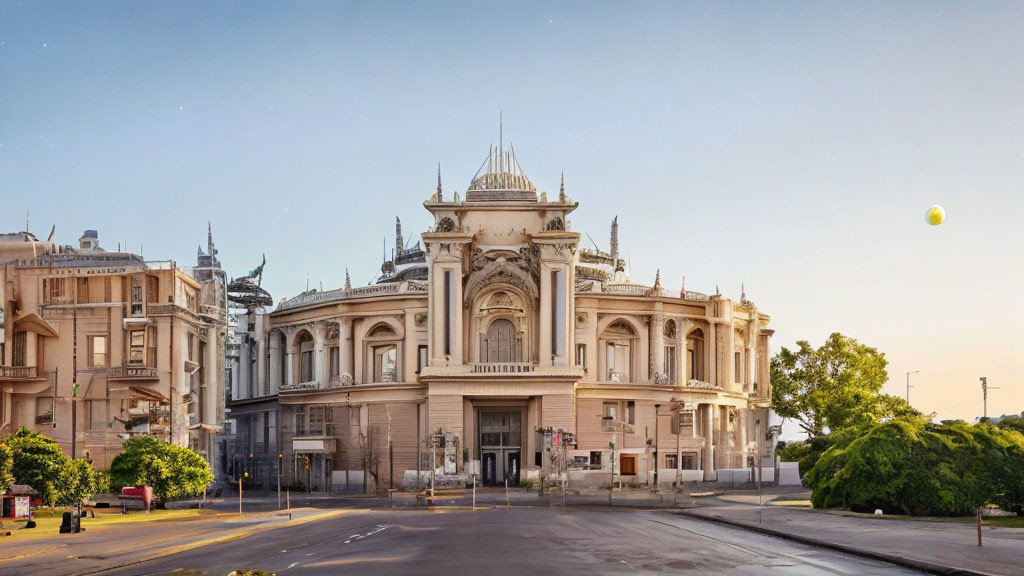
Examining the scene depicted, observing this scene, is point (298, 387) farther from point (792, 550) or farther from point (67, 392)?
point (792, 550)

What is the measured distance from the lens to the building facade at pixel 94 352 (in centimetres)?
7612

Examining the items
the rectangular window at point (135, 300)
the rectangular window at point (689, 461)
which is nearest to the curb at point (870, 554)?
the rectangular window at point (135, 300)

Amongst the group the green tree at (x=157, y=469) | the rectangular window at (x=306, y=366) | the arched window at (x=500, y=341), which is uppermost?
the arched window at (x=500, y=341)

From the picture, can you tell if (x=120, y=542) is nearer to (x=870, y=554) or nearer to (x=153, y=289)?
(x=870, y=554)

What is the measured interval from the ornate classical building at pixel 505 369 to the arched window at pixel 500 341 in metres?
0.10

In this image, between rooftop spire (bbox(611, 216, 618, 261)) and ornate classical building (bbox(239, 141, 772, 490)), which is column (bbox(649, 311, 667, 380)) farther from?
rooftop spire (bbox(611, 216, 618, 261))

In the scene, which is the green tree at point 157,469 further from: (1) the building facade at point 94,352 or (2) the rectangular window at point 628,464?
(2) the rectangular window at point 628,464

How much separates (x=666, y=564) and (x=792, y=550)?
6885 mm

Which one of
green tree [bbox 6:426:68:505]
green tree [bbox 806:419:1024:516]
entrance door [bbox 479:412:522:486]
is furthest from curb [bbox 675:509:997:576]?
entrance door [bbox 479:412:522:486]

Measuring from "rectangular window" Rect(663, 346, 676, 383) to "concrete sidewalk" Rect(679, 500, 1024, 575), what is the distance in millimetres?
40766

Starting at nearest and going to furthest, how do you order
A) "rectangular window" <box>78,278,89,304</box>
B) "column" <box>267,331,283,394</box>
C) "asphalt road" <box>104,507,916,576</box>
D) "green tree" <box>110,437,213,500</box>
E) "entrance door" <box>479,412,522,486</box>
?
"asphalt road" <box>104,507,916,576</box>, "green tree" <box>110,437,213,500</box>, "rectangular window" <box>78,278,89,304</box>, "entrance door" <box>479,412,522,486</box>, "column" <box>267,331,283,394</box>

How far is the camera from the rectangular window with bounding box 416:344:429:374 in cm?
9544

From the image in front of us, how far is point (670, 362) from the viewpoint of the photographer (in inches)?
3890

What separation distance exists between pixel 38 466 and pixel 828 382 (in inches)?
2940
